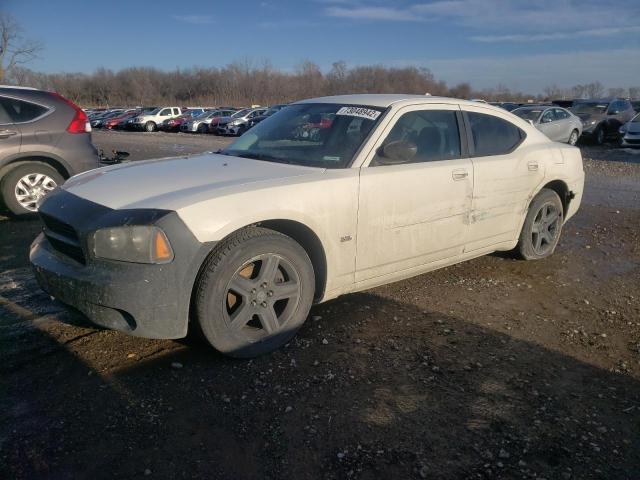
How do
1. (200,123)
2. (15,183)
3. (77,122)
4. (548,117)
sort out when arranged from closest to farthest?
(15,183)
(77,122)
(548,117)
(200,123)

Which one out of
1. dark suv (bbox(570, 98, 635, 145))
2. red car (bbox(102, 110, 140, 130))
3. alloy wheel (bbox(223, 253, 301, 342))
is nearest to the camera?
alloy wheel (bbox(223, 253, 301, 342))

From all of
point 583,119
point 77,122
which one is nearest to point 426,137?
point 77,122

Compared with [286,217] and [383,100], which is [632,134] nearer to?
[383,100]

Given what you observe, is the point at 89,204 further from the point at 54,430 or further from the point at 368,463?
the point at 368,463

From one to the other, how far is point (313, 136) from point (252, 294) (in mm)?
1442

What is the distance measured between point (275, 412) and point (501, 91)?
321ft

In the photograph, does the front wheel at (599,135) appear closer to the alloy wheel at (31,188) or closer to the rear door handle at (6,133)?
the alloy wheel at (31,188)

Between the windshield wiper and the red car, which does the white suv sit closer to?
the windshield wiper

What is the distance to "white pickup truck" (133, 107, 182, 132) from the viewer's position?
36969 mm

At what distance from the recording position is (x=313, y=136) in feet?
13.2

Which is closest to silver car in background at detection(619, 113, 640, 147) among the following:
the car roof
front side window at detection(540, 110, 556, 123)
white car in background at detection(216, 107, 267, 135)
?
front side window at detection(540, 110, 556, 123)

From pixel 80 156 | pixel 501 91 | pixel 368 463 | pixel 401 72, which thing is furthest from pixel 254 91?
pixel 368 463

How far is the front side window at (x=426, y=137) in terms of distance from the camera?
3762 millimetres

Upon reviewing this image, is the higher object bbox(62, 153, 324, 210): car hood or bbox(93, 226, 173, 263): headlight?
bbox(62, 153, 324, 210): car hood
